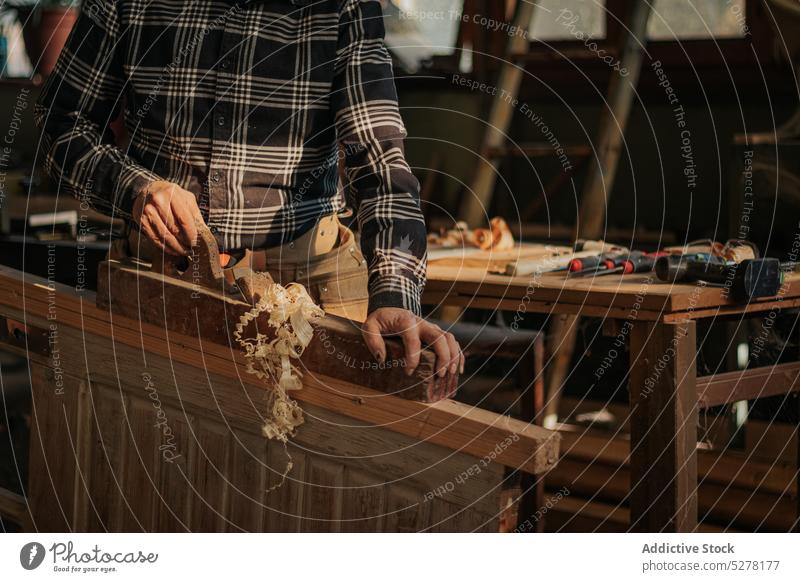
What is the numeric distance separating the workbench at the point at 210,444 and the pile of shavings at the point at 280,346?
23mm

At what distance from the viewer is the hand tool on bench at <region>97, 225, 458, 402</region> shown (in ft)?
4.58

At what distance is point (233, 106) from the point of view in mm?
1783

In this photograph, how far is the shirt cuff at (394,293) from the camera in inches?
58.8

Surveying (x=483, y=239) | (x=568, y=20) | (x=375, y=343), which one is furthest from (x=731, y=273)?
(x=568, y=20)

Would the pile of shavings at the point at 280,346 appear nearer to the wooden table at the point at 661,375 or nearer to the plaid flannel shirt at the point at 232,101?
the plaid flannel shirt at the point at 232,101

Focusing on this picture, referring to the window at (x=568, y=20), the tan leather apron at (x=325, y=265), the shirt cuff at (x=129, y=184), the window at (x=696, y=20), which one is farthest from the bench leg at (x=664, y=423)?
the window at (x=568, y=20)

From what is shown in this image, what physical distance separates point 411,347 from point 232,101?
0.67 meters

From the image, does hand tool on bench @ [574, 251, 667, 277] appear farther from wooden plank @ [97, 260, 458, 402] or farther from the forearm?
wooden plank @ [97, 260, 458, 402]

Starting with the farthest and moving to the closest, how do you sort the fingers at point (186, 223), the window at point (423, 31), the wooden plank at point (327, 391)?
the window at point (423, 31) → the fingers at point (186, 223) → the wooden plank at point (327, 391)

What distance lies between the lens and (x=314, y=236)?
6.18ft

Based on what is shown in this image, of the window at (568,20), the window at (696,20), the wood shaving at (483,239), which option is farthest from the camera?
the window at (568,20)
